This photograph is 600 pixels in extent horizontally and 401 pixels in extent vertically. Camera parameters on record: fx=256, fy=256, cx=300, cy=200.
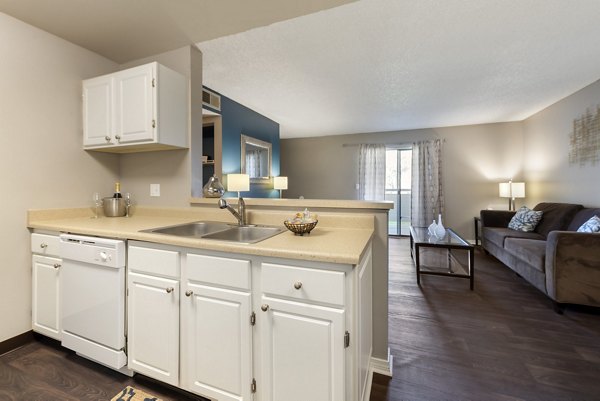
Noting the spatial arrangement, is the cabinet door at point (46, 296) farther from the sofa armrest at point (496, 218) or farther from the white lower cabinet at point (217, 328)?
the sofa armrest at point (496, 218)

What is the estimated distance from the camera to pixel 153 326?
1.34 metres

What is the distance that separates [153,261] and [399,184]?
5229mm

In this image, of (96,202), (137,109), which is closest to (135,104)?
(137,109)

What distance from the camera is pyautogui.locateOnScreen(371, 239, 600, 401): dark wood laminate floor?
1394mm

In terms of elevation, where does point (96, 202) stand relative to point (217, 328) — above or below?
above

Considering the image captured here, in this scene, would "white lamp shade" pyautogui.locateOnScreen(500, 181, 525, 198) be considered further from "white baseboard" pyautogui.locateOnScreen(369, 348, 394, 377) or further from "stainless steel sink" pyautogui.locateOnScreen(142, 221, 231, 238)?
"stainless steel sink" pyautogui.locateOnScreen(142, 221, 231, 238)

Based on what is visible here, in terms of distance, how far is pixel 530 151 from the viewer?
14.5 feet

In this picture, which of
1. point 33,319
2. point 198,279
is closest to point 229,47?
point 198,279

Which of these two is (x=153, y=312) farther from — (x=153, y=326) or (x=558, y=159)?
(x=558, y=159)

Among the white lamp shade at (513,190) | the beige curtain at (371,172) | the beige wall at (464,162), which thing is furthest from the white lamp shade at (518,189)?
the beige curtain at (371,172)

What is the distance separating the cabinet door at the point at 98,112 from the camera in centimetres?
197

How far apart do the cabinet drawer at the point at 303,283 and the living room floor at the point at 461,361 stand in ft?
2.71

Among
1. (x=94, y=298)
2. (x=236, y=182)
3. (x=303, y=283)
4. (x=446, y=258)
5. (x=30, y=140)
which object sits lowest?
(x=446, y=258)

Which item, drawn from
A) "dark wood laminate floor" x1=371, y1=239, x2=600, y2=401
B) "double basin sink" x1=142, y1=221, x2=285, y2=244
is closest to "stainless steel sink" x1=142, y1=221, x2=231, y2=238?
"double basin sink" x1=142, y1=221, x2=285, y2=244
